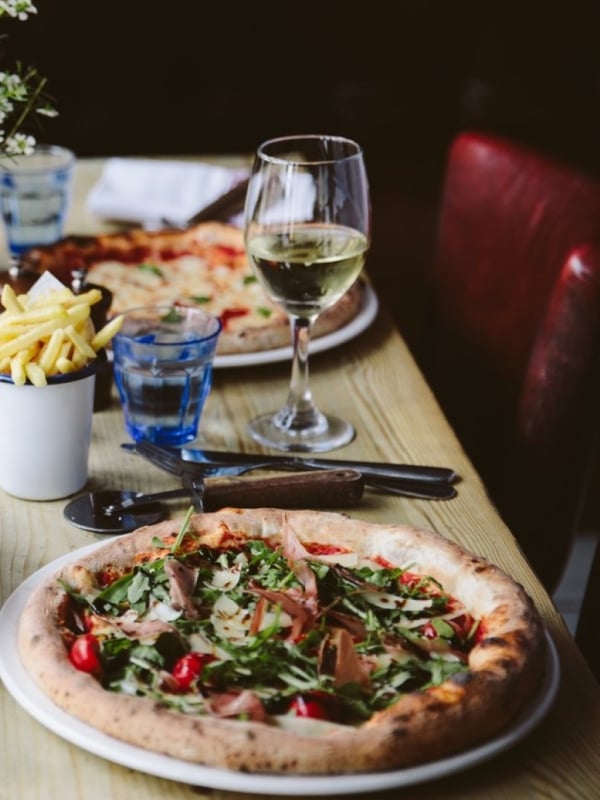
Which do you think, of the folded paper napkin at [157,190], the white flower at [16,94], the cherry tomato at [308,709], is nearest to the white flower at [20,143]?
the white flower at [16,94]

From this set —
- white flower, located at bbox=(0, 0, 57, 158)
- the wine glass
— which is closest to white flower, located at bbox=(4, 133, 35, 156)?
white flower, located at bbox=(0, 0, 57, 158)

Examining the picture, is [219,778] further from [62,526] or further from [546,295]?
[546,295]

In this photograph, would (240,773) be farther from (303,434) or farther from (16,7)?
(16,7)

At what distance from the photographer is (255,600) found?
1210mm

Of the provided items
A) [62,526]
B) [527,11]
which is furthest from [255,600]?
[527,11]

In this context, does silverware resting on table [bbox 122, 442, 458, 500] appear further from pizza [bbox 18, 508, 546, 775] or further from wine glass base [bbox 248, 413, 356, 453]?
pizza [bbox 18, 508, 546, 775]

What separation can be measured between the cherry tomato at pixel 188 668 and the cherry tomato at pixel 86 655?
69mm

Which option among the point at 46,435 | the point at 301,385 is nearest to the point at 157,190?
the point at 301,385

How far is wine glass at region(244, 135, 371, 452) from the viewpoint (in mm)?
1666

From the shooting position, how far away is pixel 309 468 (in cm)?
163

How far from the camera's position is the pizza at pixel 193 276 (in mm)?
2104

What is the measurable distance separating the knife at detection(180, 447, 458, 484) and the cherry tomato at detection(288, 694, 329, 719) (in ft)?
1.91

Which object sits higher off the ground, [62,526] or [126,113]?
[62,526]

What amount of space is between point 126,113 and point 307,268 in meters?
4.69
